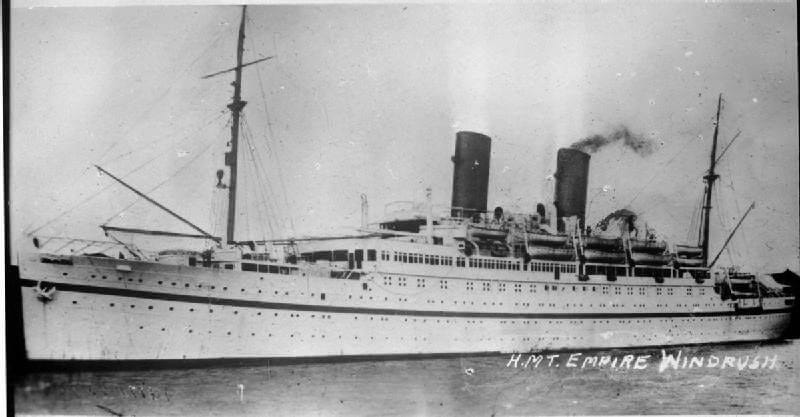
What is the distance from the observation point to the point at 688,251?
7684mm

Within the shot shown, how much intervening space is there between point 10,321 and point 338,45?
3853mm

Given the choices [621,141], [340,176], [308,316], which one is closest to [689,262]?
[621,141]

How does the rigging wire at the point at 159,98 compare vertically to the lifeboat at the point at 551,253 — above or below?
above

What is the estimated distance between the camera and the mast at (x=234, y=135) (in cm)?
644

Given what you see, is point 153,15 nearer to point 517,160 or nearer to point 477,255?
point 517,160

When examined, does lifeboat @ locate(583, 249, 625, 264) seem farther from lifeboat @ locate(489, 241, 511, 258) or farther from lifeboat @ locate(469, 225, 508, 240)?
lifeboat @ locate(469, 225, 508, 240)

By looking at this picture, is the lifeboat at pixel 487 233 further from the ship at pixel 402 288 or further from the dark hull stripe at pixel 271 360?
the dark hull stripe at pixel 271 360

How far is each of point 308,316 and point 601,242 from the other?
11.8 ft

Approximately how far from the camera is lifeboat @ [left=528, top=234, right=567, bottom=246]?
8.05 meters

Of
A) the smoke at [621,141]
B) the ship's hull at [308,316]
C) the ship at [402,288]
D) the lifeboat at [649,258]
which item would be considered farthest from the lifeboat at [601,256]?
the smoke at [621,141]

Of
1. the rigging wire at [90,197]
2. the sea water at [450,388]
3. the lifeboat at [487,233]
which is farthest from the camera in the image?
the lifeboat at [487,233]

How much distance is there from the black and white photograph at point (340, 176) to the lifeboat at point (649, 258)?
1009 mm

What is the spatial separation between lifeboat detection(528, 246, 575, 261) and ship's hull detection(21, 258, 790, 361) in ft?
0.87

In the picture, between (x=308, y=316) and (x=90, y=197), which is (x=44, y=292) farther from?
(x=308, y=316)
